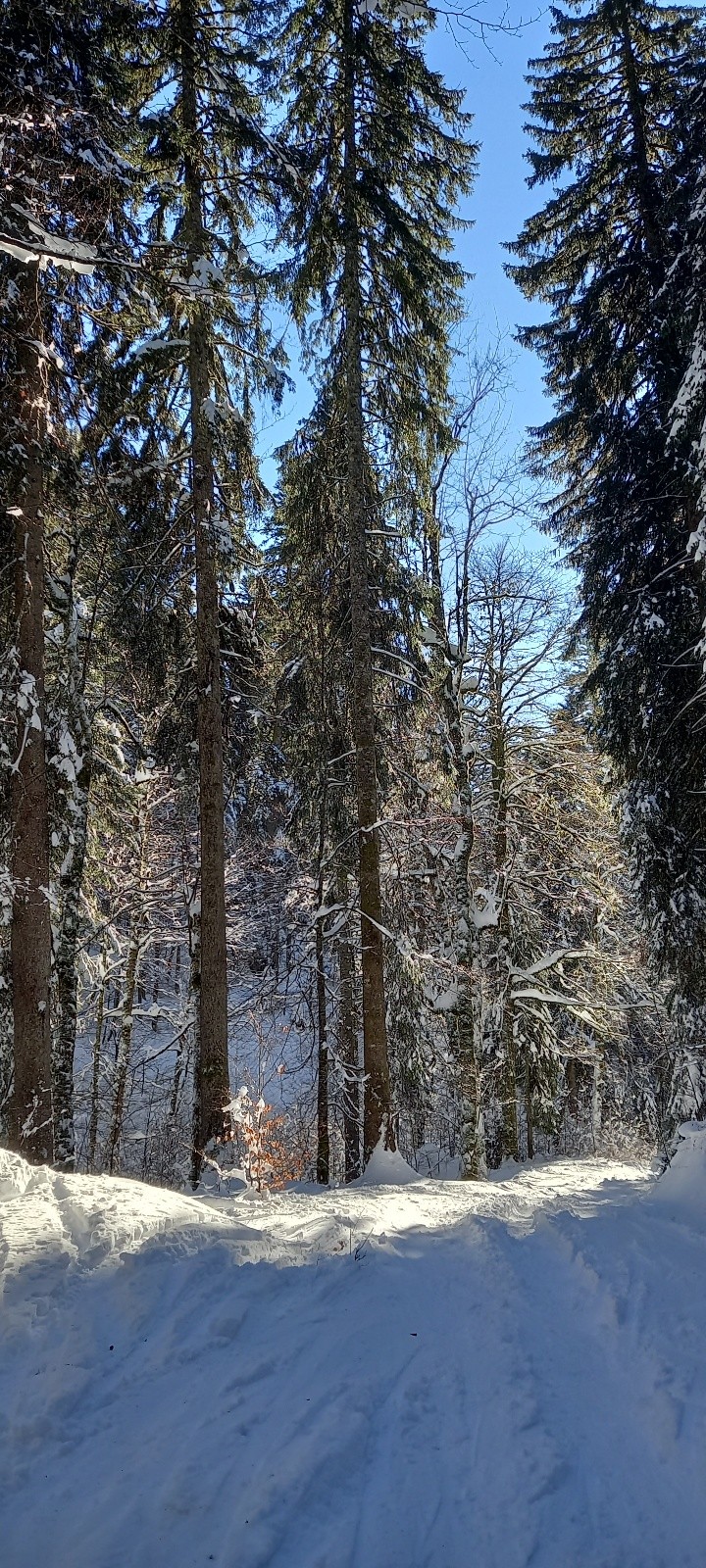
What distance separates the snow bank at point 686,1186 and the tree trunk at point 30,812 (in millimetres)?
5329

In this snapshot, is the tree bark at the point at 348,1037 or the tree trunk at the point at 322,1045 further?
the tree bark at the point at 348,1037

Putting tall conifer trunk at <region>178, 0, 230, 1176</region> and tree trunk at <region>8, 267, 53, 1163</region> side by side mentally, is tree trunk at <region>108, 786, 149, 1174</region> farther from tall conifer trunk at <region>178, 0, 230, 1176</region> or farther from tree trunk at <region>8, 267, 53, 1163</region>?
tree trunk at <region>8, 267, 53, 1163</region>

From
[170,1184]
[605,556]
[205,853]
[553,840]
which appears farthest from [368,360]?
[170,1184]

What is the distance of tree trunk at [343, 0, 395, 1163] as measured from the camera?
9.01m

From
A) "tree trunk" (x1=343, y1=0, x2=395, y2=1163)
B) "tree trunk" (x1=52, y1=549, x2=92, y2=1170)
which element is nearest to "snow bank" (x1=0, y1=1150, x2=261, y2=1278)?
"tree trunk" (x1=343, y1=0, x2=395, y2=1163)

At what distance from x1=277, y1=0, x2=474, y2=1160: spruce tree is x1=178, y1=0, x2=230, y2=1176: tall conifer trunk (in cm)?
148

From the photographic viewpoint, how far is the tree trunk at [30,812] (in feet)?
22.2

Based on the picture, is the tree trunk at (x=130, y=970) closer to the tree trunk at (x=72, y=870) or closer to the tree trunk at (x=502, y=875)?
the tree trunk at (x=72, y=870)

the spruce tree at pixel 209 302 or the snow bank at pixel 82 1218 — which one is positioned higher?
the spruce tree at pixel 209 302

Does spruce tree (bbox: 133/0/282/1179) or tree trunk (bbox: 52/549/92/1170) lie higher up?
spruce tree (bbox: 133/0/282/1179)

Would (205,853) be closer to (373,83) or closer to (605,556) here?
(605,556)

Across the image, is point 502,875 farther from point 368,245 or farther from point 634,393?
point 368,245

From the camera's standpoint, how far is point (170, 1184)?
46.4ft

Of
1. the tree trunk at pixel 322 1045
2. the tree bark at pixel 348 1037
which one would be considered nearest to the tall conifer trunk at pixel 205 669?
the tree trunk at pixel 322 1045
